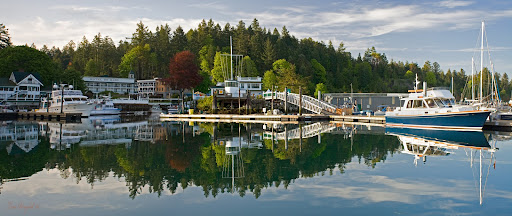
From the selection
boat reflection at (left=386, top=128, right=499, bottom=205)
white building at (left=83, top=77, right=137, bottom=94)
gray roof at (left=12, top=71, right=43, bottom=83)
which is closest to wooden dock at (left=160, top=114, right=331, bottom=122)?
boat reflection at (left=386, top=128, right=499, bottom=205)

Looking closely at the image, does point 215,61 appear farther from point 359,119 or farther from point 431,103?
point 431,103

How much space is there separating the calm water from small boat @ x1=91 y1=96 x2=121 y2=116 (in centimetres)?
4207

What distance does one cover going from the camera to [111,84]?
85688 millimetres

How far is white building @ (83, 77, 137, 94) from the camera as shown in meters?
84.1

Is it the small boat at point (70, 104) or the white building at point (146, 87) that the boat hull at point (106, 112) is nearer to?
the small boat at point (70, 104)

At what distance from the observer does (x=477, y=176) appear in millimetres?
12281

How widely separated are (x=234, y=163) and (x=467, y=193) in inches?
312

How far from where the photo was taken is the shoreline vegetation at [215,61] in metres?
72.5

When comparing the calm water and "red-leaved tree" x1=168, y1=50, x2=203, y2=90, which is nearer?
the calm water

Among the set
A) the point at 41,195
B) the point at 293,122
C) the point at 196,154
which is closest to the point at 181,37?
the point at 293,122

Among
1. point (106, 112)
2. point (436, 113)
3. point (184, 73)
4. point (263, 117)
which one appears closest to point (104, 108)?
point (106, 112)

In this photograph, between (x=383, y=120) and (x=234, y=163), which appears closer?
(x=234, y=163)

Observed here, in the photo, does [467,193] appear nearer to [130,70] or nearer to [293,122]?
[293,122]

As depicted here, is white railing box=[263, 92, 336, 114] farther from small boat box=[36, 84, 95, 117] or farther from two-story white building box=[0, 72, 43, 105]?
two-story white building box=[0, 72, 43, 105]
